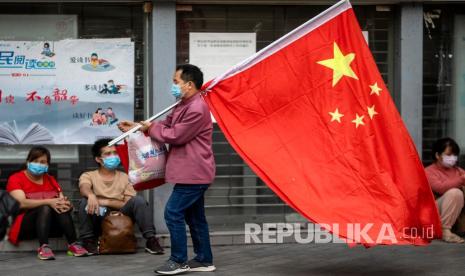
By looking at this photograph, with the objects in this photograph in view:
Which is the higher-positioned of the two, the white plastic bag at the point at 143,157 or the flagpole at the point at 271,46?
the flagpole at the point at 271,46

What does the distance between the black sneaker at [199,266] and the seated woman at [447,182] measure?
2804 mm

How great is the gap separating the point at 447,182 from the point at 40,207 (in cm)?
429

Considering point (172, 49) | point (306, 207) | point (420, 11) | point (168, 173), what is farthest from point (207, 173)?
point (420, 11)

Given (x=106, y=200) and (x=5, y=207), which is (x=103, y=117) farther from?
(x=5, y=207)

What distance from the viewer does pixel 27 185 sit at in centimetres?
857

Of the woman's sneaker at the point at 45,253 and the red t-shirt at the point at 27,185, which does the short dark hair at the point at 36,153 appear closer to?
the red t-shirt at the point at 27,185

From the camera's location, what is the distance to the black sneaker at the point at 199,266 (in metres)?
7.68

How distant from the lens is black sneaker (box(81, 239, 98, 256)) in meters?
8.55

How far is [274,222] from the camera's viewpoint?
957cm

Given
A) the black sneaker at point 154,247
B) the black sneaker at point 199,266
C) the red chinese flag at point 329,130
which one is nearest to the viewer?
the red chinese flag at point 329,130

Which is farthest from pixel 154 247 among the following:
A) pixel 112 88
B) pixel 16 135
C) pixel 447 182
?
pixel 447 182

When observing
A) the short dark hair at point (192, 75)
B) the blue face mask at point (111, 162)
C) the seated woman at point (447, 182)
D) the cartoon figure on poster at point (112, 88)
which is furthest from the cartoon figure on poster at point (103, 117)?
the seated woman at point (447, 182)

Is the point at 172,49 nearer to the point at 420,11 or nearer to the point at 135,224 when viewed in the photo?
the point at 135,224

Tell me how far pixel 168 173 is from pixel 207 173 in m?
0.34
